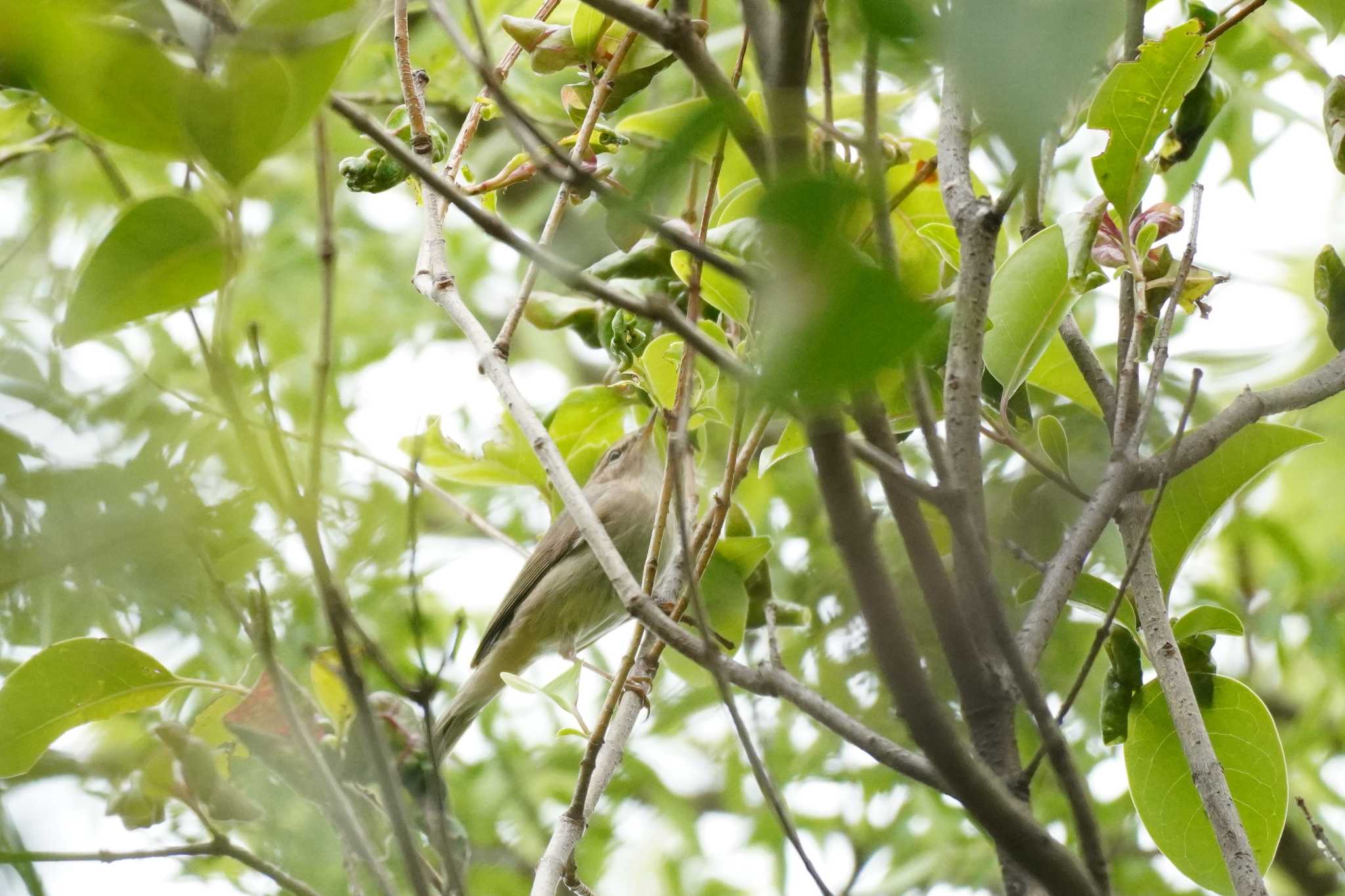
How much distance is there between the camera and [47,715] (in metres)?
2.23

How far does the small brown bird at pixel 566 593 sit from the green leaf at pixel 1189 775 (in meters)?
2.65

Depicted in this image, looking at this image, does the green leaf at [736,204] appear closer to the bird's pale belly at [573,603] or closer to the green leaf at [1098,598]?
the green leaf at [1098,598]

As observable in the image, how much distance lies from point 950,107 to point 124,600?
67.8 inches

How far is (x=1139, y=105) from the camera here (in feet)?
6.36

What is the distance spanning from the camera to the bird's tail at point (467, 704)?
4.43 m

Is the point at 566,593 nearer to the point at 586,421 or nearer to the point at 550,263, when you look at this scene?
the point at 586,421

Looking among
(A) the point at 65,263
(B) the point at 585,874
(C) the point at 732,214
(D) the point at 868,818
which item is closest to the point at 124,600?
(C) the point at 732,214

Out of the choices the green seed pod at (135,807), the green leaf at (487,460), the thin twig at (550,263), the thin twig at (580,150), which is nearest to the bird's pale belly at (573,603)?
the green leaf at (487,460)

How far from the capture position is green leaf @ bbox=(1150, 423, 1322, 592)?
1.96m

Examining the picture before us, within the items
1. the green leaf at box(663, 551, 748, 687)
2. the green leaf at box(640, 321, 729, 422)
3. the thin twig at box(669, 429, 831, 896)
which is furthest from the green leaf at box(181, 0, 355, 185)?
the green leaf at box(663, 551, 748, 687)

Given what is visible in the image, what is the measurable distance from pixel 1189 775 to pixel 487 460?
1746 mm

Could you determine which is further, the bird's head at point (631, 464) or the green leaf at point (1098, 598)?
the bird's head at point (631, 464)

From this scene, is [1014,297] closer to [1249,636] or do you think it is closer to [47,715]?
[47,715]

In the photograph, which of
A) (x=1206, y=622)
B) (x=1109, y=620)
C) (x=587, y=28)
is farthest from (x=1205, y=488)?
(x=587, y=28)
